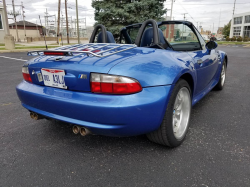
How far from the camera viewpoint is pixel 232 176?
171 cm

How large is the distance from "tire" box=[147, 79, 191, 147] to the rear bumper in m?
0.12

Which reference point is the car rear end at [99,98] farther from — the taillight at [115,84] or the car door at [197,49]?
the car door at [197,49]

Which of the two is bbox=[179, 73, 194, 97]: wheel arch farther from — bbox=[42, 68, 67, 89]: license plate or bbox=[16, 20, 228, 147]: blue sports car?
bbox=[42, 68, 67, 89]: license plate

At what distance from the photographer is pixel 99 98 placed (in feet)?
5.47

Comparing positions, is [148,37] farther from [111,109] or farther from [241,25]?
[241,25]

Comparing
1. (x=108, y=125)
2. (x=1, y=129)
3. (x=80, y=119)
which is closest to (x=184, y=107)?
(x=108, y=125)

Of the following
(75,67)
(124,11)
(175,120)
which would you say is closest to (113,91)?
(75,67)

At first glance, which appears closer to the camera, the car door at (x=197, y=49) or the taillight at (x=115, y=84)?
the taillight at (x=115, y=84)

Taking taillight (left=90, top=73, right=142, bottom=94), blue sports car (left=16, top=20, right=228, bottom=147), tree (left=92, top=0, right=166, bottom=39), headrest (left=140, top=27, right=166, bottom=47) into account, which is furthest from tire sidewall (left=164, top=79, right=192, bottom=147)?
tree (left=92, top=0, right=166, bottom=39)

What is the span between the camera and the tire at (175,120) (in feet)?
6.27

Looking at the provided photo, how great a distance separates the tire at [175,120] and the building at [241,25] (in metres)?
66.9

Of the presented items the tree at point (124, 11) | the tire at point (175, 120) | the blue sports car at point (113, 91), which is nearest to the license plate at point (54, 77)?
the blue sports car at point (113, 91)

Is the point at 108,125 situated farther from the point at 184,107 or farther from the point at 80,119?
the point at 184,107

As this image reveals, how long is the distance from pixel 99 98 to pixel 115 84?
174mm
